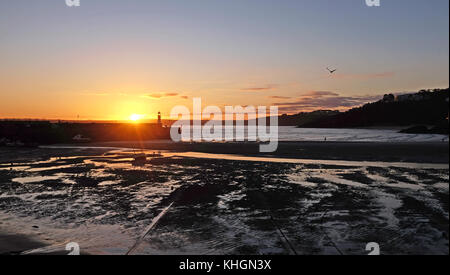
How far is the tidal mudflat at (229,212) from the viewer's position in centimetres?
922

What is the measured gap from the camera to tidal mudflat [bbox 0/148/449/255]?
9219 millimetres

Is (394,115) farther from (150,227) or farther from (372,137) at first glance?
(150,227)

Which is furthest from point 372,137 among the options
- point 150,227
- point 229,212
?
point 150,227

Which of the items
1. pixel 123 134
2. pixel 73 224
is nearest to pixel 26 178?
pixel 73 224

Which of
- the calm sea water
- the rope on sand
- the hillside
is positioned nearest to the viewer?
the rope on sand

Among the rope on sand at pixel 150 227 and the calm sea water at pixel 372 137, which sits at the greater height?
the rope on sand at pixel 150 227

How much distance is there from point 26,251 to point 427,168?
24064 mm

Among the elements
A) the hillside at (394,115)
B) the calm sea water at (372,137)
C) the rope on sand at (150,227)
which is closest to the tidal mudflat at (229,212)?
the rope on sand at (150,227)

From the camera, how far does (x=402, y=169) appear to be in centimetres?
2216

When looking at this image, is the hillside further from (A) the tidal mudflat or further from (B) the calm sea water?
(A) the tidal mudflat

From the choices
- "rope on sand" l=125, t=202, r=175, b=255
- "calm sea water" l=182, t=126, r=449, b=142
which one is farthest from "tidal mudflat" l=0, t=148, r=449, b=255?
"calm sea water" l=182, t=126, r=449, b=142

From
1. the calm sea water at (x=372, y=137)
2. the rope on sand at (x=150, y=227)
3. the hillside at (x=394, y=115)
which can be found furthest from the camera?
the hillside at (x=394, y=115)

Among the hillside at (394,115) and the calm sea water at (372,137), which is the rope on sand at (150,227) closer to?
the calm sea water at (372,137)

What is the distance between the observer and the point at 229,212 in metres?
12.7
